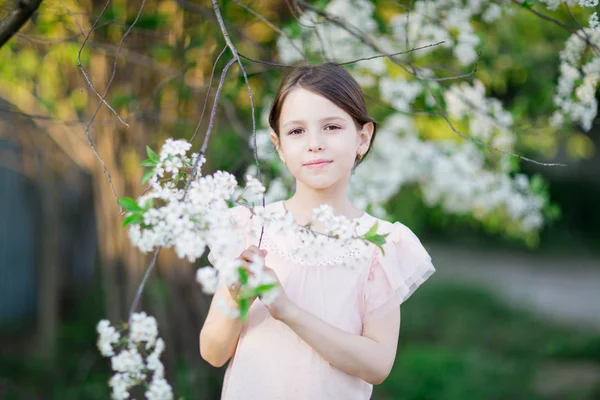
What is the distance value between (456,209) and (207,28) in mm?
1594

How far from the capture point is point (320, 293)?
1584 millimetres

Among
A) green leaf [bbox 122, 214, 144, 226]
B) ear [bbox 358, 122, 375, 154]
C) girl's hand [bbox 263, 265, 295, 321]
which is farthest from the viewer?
ear [bbox 358, 122, 375, 154]

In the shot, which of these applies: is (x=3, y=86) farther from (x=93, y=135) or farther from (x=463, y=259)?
(x=463, y=259)

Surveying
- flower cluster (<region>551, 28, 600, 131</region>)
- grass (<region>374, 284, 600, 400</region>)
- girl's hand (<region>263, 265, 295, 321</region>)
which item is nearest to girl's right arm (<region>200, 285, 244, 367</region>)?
girl's hand (<region>263, 265, 295, 321</region>)

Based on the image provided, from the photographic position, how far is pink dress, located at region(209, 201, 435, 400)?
156 centimetres

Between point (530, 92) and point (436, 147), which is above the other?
point (530, 92)

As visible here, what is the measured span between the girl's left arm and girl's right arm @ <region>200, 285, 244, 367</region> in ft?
0.44

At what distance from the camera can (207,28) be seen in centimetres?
321

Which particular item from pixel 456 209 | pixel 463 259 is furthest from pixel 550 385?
pixel 463 259

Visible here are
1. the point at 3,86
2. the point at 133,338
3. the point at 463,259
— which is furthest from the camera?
the point at 463,259

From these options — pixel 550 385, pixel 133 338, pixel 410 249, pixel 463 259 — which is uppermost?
pixel 463 259

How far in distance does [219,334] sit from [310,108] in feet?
1.72

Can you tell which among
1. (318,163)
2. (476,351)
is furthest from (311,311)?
(476,351)

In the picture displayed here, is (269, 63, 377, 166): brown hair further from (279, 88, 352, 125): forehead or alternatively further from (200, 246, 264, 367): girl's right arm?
(200, 246, 264, 367): girl's right arm
